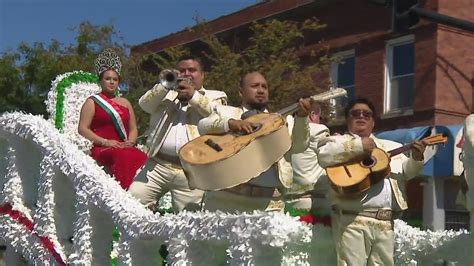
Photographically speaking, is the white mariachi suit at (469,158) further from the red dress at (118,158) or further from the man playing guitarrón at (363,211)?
the red dress at (118,158)

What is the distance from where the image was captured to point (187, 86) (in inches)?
216

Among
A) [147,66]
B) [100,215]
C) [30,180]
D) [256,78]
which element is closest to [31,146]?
[30,180]

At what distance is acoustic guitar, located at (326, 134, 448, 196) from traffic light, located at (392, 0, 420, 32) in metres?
5.53

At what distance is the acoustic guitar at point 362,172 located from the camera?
458 centimetres

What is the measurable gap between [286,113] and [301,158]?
1104mm

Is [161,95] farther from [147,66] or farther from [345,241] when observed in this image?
[147,66]

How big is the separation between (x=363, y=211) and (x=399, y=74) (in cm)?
1474

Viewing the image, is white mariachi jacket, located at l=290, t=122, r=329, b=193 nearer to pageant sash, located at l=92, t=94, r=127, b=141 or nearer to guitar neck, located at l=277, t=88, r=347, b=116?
guitar neck, located at l=277, t=88, r=347, b=116

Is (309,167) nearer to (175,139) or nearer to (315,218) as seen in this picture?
(175,139)

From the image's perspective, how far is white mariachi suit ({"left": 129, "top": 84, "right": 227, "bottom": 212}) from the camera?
5848 mm

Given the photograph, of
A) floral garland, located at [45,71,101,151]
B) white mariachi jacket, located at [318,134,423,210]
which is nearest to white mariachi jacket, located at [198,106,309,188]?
white mariachi jacket, located at [318,134,423,210]

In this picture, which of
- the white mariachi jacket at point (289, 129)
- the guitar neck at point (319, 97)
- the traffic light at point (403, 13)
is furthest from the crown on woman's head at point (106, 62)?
the traffic light at point (403, 13)

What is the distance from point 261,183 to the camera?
489 centimetres

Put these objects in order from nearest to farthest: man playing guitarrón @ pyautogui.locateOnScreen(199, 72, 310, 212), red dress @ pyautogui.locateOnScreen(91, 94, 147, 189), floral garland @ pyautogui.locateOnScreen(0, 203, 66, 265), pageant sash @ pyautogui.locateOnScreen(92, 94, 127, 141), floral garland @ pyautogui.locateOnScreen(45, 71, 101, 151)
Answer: man playing guitarrón @ pyautogui.locateOnScreen(199, 72, 310, 212) < floral garland @ pyautogui.locateOnScreen(0, 203, 66, 265) < red dress @ pyautogui.locateOnScreen(91, 94, 147, 189) < pageant sash @ pyautogui.locateOnScreen(92, 94, 127, 141) < floral garland @ pyautogui.locateOnScreen(45, 71, 101, 151)
